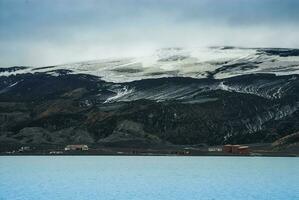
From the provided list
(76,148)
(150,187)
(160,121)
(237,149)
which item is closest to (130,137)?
(160,121)

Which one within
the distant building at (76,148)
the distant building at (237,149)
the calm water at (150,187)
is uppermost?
the calm water at (150,187)

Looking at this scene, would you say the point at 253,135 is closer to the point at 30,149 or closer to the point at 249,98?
the point at 249,98

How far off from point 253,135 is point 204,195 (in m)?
112

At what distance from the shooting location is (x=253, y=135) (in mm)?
156500

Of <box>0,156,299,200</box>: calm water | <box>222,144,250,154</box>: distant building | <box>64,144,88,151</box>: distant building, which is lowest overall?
<box>222,144,250,154</box>: distant building

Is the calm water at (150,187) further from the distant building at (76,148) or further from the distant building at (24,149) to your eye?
the distant building at (24,149)

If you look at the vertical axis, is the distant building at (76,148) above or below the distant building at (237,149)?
above

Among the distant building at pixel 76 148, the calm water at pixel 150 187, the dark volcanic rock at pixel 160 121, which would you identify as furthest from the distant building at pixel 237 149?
the calm water at pixel 150 187

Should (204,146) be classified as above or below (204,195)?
below

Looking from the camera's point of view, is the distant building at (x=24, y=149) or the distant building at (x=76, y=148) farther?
the distant building at (x=24, y=149)

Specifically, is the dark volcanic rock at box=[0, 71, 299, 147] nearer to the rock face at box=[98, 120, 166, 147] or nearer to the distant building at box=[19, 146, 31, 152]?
the rock face at box=[98, 120, 166, 147]

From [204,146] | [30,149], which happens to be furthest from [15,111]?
[204,146]

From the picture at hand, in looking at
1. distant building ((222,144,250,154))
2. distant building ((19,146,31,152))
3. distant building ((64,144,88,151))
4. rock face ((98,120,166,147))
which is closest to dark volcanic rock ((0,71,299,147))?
rock face ((98,120,166,147))

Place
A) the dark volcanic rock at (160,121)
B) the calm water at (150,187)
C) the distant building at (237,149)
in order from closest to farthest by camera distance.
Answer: the calm water at (150,187)
the distant building at (237,149)
the dark volcanic rock at (160,121)
